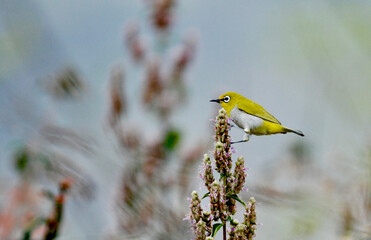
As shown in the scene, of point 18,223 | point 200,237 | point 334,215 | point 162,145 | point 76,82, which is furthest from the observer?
point 162,145

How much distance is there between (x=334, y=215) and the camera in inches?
60.1

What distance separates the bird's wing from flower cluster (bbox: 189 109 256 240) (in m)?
0.04

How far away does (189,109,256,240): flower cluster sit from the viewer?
0.80 meters

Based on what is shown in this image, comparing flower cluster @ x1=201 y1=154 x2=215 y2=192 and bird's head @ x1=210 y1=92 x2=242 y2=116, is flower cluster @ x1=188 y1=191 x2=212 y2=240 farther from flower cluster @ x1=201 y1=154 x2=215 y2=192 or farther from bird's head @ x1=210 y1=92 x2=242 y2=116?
bird's head @ x1=210 y1=92 x2=242 y2=116

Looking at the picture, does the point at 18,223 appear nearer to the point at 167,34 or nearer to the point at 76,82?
the point at 76,82

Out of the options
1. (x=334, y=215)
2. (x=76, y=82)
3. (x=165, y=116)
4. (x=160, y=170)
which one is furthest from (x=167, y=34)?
(x=334, y=215)

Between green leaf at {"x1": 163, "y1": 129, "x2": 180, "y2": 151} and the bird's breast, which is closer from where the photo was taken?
the bird's breast

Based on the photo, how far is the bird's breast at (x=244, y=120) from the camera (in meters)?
0.82

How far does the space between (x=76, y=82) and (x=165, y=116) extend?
2.89ft

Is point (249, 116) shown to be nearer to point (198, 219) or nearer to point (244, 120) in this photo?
point (244, 120)

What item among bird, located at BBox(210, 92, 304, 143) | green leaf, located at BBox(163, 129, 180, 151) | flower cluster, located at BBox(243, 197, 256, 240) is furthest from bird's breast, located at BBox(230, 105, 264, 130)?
green leaf, located at BBox(163, 129, 180, 151)

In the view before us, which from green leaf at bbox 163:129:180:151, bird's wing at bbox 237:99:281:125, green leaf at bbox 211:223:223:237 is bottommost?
green leaf at bbox 211:223:223:237

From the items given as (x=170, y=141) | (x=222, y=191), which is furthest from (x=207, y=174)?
(x=170, y=141)

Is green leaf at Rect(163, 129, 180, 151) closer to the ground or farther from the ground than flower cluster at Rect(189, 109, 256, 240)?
farther from the ground
